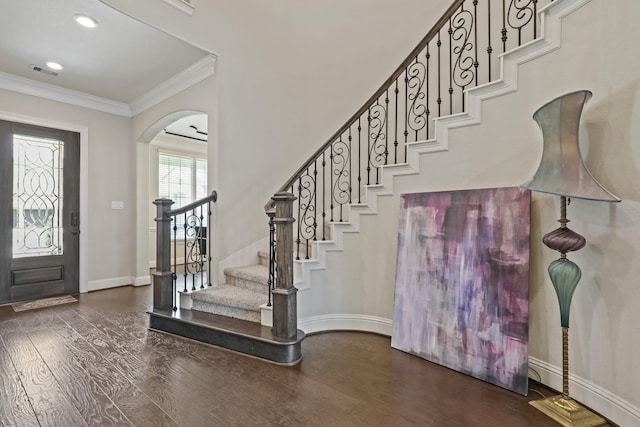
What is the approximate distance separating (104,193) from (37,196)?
0.79m

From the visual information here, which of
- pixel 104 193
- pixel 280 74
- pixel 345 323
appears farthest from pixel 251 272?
pixel 104 193

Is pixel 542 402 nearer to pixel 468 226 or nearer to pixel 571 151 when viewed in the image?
pixel 468 226

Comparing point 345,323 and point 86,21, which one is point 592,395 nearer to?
point 345,323

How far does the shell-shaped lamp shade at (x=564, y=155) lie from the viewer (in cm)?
160

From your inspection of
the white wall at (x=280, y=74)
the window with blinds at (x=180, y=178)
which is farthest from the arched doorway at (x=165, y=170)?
the white wall at (x=280, y=74)

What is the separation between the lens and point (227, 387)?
6.61ft

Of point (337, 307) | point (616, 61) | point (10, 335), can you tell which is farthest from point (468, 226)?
point (10, 335)

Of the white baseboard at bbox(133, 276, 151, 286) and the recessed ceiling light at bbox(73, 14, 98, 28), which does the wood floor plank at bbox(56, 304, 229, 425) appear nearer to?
the white baseboard at bbox(133, 276, 151, 286)

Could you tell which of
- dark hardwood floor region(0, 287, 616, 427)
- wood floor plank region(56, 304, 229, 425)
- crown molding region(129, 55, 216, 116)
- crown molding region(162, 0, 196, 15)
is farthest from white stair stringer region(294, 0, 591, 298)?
crown molding region(162, 0, 196, 15)

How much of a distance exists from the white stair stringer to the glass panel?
394 centimetres

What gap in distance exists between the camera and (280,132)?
404cm

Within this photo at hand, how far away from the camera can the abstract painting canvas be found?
2023 mm

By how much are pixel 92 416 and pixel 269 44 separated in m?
4.14

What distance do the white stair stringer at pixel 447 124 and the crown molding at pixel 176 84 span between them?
2.42 metres
